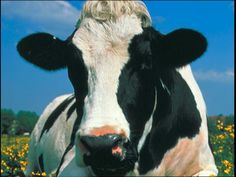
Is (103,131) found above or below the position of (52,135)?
above

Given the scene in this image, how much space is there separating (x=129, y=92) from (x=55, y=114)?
4.43 m

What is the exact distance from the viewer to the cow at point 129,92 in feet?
17.9

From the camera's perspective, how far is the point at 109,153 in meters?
5.30

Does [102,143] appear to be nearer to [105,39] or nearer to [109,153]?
[109,153]

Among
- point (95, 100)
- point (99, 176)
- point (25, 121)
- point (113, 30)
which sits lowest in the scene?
point (25, 121)

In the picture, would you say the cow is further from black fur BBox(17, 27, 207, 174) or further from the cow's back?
the cow's back

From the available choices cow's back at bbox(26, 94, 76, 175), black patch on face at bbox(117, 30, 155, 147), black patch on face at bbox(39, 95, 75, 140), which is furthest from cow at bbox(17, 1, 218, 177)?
black patch on face at bbox(39, 95, 75, 140)

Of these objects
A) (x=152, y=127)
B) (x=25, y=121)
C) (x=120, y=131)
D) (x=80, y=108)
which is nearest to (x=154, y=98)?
(x=152, y=127)

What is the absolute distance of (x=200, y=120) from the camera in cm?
706

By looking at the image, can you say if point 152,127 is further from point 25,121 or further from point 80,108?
point 25,121

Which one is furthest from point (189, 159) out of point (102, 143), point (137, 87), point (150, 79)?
point (102, 143)

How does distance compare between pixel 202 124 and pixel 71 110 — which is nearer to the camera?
pixel 202 124

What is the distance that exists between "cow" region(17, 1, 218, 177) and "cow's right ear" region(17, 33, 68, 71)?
0.04 ft

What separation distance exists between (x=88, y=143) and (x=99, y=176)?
78 cm
